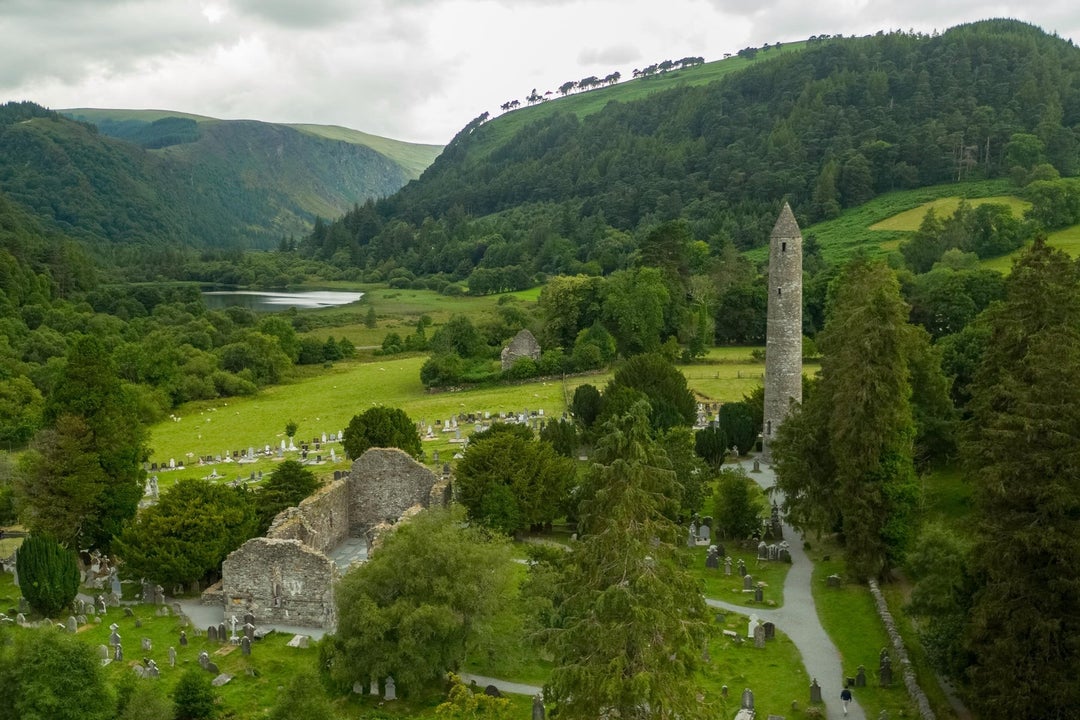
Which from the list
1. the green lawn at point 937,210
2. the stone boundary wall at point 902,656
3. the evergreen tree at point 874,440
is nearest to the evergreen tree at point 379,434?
the evergreen tree at point 874,440

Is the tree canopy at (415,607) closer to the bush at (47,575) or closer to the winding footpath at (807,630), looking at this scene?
the winding footpath at (807,630)

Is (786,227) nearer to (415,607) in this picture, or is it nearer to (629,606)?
(415,607)

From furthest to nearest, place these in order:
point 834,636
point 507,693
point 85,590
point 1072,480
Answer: point 85,590 → point 834,636 → point 507,693 → point 1072,480

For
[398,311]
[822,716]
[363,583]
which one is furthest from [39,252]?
[822,716]

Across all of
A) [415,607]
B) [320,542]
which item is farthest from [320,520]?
[415,607]

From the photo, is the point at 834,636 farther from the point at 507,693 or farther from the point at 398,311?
the point at 398,311

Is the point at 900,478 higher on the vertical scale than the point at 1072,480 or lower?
lower
